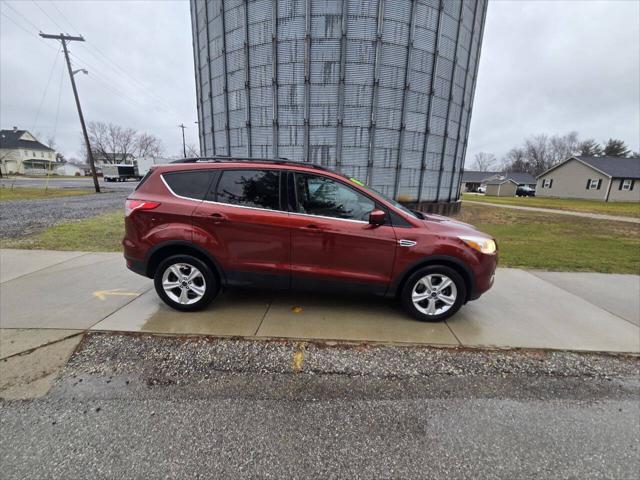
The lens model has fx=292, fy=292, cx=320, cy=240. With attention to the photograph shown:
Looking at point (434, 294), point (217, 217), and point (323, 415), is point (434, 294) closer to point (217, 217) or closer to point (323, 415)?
point (323, 415)

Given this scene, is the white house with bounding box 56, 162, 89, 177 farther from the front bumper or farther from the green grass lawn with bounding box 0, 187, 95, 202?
the front bumper

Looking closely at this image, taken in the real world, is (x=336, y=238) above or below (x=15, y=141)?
below

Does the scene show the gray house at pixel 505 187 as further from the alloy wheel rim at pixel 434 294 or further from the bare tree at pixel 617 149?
the alloy wheel rim at pixel 434 294

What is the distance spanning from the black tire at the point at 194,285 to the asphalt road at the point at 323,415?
65cm

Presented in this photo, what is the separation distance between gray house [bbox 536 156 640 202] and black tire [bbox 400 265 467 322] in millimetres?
48244

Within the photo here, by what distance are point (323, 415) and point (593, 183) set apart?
52019 mm

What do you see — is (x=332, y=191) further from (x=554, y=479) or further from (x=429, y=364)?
(x=554, y=479)

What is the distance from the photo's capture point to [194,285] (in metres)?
3.58

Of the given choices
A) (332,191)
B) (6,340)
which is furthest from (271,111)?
(6,340)

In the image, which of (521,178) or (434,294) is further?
(521,178)

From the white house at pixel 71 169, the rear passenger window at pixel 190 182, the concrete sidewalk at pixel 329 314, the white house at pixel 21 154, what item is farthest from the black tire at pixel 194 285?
Answer: the white house at pixel 71 169

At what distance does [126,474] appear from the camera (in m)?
1.69

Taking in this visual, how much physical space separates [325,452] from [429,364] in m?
1.37

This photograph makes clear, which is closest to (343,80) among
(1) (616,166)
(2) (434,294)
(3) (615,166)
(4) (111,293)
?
(2) (434,294)
